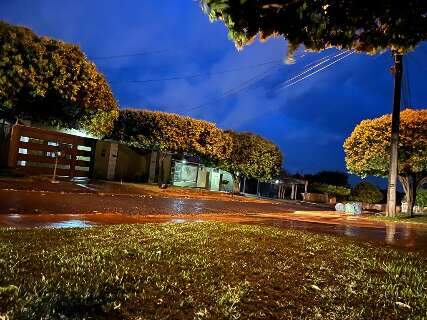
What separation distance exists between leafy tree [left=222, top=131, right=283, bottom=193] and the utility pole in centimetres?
1728

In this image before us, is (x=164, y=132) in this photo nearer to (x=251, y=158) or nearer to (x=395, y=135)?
(x=251, y=158)

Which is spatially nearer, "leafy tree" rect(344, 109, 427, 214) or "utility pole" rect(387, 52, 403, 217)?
"utility pole" rect(387, 52, 403, 217)

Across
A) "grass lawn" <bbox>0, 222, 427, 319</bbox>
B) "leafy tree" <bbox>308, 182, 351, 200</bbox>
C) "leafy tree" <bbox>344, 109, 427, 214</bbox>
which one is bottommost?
"grass lawn" <bbox>0, 222, 427, 319</bbox>

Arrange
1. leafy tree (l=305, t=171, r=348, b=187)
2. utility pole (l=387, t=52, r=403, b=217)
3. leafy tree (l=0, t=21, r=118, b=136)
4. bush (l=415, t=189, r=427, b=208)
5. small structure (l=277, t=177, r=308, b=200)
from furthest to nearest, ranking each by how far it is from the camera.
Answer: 1. leafy tree (l=305, t=171, r=348, b=187)
2. small structure (l=277, t=177, r=308, b=200)
3. bush (l=415, t=189, r=427, b=208)
4. utility pole (l=387, t=52, r=403, b=217)
5. leafy tree (l=0, t=21, r=118, b=136)

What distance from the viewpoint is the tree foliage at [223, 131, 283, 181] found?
39125 mm

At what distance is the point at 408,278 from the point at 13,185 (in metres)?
14.2

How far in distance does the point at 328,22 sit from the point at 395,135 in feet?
58.1

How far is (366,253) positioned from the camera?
8250mm

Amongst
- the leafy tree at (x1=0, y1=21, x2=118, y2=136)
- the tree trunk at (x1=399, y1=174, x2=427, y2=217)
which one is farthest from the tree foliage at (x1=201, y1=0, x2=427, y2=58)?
the tree trunk at (x1=399, y1=174, x2=427, y2=217)

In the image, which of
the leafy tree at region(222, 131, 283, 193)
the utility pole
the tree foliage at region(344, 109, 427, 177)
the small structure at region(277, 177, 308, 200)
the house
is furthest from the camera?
the small structure at region(277, 177, 308, 200)

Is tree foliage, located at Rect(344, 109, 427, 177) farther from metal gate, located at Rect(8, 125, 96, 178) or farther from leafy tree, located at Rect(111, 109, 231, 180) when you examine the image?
metal gate, located at Rect(8, 125, 96, 178)

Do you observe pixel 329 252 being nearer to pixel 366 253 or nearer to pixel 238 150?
pixel 366 253

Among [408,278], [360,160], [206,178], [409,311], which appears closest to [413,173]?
[360,160]

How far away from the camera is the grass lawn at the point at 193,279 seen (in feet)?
13.2
